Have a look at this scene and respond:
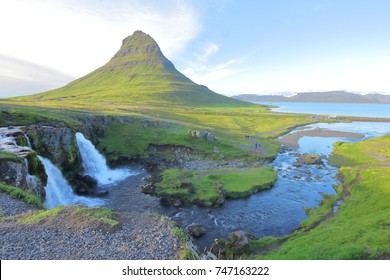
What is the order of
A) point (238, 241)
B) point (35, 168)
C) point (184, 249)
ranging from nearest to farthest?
point (184, 249), point (238, 241), point (35, 168)

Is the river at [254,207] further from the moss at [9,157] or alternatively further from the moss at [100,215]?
the moss at [9,157]

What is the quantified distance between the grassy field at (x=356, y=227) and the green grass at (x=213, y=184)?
49.4ft

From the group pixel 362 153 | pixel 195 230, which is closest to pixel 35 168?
pixel 195 230

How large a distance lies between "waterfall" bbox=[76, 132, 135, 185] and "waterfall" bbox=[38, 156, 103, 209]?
9.60 meters

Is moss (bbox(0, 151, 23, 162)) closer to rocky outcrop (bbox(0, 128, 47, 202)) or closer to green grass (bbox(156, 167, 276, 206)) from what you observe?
rocky outcrop (bbox(0, 128, 47, 202))

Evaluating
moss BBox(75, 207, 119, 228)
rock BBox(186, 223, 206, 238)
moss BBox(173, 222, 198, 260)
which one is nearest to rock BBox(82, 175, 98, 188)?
rock BBox(186, 223, 206, 238)

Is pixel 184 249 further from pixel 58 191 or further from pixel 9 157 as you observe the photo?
pixel 58 191

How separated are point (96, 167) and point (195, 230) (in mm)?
38683

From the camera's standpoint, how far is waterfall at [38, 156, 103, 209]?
40.9 metres

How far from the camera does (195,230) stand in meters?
35.5

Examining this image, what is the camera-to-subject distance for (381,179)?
158 feet
